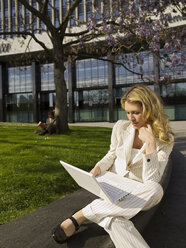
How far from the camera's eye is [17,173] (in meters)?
4.88

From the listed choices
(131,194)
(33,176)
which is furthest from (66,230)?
(33,176)

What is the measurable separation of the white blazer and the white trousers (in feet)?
0.52

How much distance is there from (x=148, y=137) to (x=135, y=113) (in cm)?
32

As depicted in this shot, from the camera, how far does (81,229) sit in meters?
2.57

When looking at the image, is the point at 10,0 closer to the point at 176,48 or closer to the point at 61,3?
the point at 61,3

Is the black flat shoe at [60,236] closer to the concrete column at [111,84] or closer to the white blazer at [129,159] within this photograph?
the white blazer at [129,159]

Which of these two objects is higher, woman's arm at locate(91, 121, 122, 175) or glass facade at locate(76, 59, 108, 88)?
glass facade at locate(76, 59, 108, 88)

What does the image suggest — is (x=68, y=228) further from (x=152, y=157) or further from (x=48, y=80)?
(x=48, y=80)

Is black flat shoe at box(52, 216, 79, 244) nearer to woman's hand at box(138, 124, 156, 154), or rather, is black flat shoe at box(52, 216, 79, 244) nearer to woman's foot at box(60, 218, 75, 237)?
woman's foot at box(60, 218, 75, 237)

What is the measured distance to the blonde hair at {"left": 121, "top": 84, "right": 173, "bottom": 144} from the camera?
257 centimetres

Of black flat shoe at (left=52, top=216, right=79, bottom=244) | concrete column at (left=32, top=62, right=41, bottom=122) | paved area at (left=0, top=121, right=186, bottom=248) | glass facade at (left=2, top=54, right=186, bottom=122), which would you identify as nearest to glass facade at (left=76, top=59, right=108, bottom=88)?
glass facade at (left=2, top=54, right=186, bottom=122)

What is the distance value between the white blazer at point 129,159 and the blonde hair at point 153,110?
12cm

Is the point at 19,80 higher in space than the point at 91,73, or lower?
lower

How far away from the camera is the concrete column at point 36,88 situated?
1458 inches
